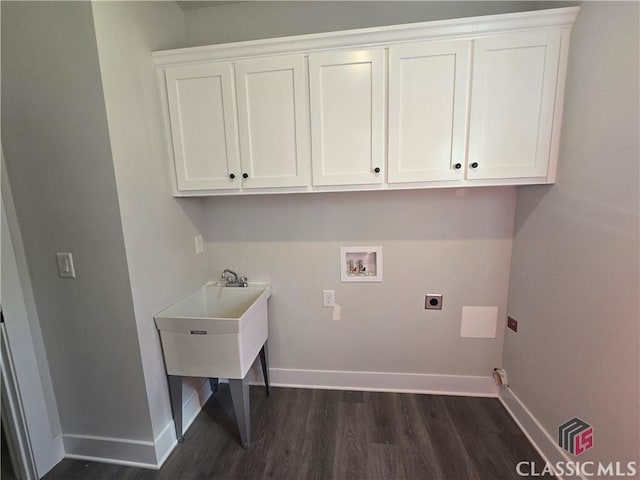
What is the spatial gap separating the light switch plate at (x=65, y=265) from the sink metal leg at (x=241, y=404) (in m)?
0.99

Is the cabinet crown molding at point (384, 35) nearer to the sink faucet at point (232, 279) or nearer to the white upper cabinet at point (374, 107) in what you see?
the white upper cabinet at point (374, 107)

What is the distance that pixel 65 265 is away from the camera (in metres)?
1.35

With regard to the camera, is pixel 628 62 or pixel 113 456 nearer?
pixel 628 62

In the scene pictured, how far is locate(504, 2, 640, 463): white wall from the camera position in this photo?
3.42 ft

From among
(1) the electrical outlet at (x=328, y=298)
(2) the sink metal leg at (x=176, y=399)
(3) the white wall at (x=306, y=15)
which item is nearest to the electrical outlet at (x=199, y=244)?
(2) the sink metal leg at (x=176, y=399)

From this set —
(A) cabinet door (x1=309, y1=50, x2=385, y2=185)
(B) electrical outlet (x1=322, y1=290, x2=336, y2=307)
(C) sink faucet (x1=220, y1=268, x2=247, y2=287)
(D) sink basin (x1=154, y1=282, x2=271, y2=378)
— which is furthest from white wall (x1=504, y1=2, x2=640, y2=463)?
(C) sink faucet (x1=220, y1=268, x2=247, y2=287)

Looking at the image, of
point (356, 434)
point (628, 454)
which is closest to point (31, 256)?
point (356, 434)

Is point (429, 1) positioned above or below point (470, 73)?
above

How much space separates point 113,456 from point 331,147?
2148 mm

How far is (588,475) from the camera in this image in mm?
1214

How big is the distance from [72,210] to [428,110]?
6.10 ft

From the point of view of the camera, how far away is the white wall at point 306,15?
1590mm

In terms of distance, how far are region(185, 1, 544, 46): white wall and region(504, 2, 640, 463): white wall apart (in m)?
0.63

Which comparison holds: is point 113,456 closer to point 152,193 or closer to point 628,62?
point 152,193
